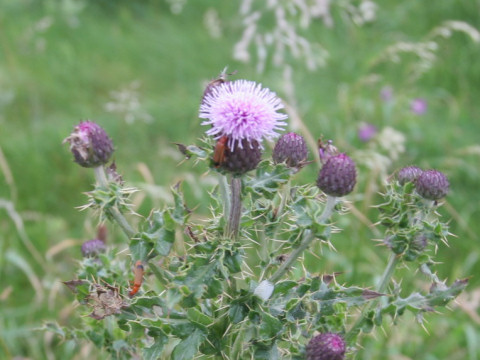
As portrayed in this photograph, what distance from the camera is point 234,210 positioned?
5.09 ft

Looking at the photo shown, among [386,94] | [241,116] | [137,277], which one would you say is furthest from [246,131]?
[386,94]

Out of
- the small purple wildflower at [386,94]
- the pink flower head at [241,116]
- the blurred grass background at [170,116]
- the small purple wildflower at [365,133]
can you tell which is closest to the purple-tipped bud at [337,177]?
the pink flower head at [241,116]

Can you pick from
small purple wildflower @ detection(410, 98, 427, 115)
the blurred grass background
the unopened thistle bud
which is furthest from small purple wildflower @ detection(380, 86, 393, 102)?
the unopened thistle bud

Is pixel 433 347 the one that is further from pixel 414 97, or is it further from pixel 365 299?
pixel 414 97

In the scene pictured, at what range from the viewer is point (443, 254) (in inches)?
149

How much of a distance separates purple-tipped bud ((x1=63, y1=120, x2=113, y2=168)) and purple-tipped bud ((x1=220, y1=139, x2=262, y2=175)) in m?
0.40

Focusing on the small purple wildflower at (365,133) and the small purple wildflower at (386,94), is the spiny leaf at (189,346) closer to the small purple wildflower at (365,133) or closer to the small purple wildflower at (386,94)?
the small purple wildflower at (365,133)

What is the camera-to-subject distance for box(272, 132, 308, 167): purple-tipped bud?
1692 millimetres

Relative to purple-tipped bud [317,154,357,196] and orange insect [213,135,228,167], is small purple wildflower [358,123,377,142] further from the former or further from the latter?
orange insect [213,135,228,167]

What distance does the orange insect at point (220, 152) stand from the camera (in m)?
1.47

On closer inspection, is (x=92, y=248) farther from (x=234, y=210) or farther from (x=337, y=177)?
(x=337, y=177)

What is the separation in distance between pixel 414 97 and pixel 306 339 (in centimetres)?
358

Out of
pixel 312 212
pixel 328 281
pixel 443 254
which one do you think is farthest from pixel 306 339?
pixel 443 254

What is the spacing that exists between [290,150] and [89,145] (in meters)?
0.55
